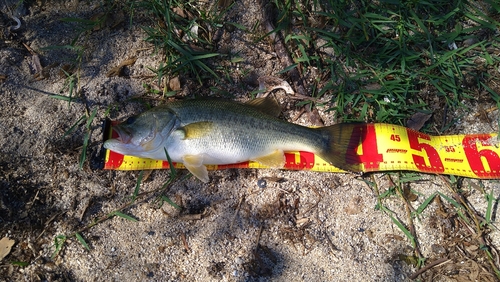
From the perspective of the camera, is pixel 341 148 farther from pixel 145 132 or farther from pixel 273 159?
pixel 145 132

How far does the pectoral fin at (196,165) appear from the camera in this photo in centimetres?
374

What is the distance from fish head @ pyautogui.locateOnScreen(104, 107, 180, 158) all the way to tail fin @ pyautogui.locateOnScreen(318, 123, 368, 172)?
1.64 m

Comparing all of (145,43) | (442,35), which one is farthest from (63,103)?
(442,35)

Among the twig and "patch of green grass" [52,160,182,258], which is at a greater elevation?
"patch of green grass" [52,160,182,258]

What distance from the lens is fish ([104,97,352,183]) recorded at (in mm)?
3680

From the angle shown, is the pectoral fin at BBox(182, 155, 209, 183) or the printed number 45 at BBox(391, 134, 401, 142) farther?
the printed number 45 at BBox(391, 134, 401, 142)

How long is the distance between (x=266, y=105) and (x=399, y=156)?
5.36 ft

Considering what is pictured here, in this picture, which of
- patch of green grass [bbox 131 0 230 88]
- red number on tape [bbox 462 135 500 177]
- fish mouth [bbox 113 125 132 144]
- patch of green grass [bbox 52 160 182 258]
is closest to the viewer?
fish mouth [bbox 113 125 132 144]

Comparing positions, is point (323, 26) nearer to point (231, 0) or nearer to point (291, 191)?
point (231, 0)

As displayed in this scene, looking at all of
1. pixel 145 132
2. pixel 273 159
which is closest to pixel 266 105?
pixel 273 159

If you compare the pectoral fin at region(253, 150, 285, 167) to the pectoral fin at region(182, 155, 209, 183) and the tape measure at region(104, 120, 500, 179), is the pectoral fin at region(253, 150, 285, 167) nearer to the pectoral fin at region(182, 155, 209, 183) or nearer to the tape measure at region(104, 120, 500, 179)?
the tape measure at region(104, 120, 500, 179)

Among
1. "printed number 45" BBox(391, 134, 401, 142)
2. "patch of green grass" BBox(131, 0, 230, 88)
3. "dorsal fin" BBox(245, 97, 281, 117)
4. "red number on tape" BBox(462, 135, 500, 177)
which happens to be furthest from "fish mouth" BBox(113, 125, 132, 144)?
"red number on tape" BBox(462, 135, 500, 177)

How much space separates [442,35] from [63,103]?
4.66m

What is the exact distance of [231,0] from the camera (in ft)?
14.8
